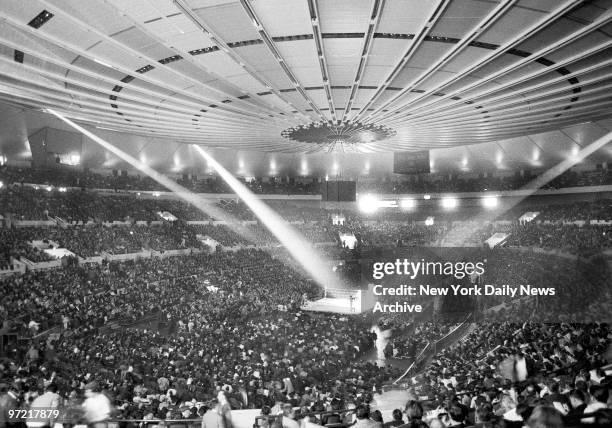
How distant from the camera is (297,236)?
4522cm

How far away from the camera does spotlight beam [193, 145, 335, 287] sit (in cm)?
3872

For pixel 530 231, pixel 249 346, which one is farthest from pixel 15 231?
pixel 530 231

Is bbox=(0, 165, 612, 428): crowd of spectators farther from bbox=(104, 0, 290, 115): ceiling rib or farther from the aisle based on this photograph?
bbox=(104, 0, 290, 115): ceiling rib

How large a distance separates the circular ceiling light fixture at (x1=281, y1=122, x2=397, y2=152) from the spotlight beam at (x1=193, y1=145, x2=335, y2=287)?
18955mm

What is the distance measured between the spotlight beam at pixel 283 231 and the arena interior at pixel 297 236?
487 mm

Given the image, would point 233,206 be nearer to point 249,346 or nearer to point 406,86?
point 249,346

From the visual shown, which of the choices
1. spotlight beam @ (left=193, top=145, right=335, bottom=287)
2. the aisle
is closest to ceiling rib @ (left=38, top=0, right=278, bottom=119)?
the aisle

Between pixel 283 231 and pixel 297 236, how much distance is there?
6.18 feet

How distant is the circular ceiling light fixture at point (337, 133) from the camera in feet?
54.0

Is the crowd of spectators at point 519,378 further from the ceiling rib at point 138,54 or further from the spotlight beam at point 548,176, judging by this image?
the spotlight beam at point 548,176

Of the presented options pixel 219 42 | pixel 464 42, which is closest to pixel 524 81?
pixel 464 42

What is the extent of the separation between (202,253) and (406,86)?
29929 mm

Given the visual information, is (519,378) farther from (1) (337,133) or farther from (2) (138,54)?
(2) (138,54)

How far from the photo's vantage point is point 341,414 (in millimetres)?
8312
